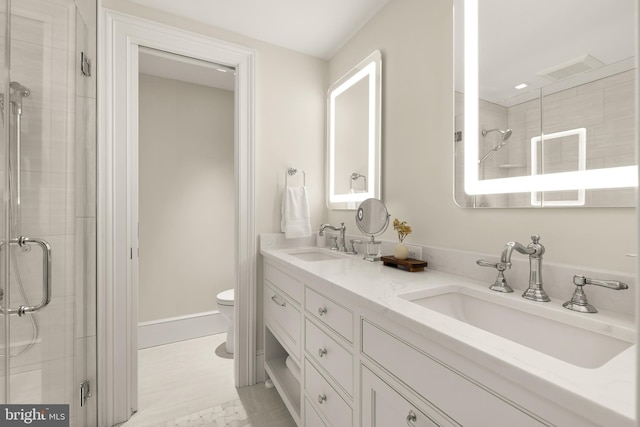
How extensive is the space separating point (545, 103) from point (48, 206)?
1.94 m

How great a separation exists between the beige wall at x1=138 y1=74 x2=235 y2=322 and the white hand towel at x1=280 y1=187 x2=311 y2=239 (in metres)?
1.08

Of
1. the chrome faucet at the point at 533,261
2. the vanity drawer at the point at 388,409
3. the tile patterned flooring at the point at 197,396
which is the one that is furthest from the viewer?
the tile patterned flooring at the point at 197,396

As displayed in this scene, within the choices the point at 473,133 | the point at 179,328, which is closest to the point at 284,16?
the point at 473,133

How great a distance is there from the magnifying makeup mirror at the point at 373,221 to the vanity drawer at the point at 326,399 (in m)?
0.65

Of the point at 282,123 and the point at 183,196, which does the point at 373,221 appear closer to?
the point at 282,123

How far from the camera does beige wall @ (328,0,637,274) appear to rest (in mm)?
873

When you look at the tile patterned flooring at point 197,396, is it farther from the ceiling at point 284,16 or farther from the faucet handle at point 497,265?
the ceiling at point 284,16

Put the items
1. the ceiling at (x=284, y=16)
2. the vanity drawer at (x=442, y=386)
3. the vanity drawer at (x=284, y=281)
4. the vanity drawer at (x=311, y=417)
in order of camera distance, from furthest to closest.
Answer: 1. the ceiling at (x=284, y=16)
2. the vanity drawer at (x=284, y=281)
3. the vanity drawer at (x=311, y=417)
4. the vanity drawer at (x=442, y=386)

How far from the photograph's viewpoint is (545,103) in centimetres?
98

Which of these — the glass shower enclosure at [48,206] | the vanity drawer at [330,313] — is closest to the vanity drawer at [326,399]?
the vanity drawer at [330,313]

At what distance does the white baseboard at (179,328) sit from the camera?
2420mm

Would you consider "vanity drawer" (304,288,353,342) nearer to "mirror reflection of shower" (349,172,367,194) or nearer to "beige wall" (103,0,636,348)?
"beige wall" (103,0,636,348)

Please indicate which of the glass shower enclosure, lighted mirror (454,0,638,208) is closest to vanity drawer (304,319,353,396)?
lighted mirror (454,0,638,208)

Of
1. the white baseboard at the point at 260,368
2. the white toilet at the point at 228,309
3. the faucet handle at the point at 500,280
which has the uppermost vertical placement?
the faucet handle at the point at 500,280
